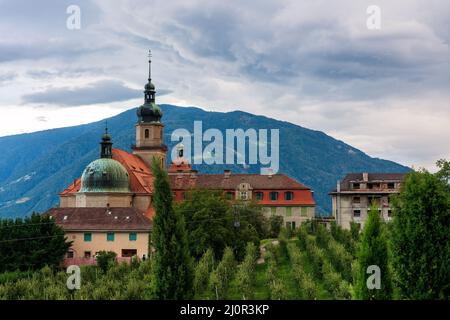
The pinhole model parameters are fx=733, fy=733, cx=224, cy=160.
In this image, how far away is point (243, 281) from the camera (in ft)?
157

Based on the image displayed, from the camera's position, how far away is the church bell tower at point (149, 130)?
121062 millimetres

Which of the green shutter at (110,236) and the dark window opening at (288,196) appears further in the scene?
the dark window opening at (288,196)

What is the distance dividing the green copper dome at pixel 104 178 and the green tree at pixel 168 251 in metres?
61.8

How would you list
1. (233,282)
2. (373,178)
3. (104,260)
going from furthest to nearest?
(373,178) → (104,260) → (233,282)

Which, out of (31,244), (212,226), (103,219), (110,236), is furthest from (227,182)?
(31,244)

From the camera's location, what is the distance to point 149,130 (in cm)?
12300

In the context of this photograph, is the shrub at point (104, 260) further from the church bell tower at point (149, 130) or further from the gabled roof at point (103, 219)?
the church bell tower at point (149, 130)

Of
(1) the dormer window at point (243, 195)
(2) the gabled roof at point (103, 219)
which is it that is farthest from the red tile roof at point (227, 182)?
(2) the gabled roof at point (103, 219)

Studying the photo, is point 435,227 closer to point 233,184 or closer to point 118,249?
point 118,249

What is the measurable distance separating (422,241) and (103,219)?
180 feet

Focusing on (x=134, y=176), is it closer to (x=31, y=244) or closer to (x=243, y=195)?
(x=243, y=195)

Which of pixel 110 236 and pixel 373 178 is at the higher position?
pixel 373 178

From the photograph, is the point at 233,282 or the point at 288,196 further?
the point at 288,196
